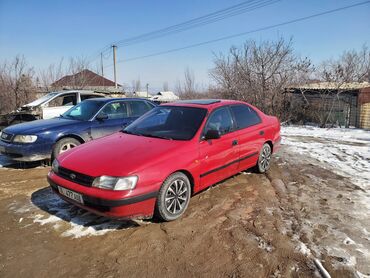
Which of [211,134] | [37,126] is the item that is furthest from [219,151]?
[37,126]

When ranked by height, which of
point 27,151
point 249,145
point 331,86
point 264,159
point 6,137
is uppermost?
point 331,86

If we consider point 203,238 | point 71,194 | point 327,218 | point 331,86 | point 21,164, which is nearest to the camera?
point 203,238

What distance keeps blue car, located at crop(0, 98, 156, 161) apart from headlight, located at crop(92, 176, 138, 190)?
3.22m

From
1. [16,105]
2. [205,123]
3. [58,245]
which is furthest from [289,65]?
[58,245]

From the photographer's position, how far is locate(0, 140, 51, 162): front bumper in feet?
18.9

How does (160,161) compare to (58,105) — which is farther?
(58,105)

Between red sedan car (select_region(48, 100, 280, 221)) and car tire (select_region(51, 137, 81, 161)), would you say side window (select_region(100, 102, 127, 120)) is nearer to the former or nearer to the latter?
car tire (select_region(51, 137, 81, 161))

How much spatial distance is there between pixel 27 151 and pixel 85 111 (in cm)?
163

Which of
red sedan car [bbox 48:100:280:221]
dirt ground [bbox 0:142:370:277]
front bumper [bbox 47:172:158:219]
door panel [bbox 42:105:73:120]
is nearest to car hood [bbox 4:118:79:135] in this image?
dirt ground [bbox 0:142:370:277]

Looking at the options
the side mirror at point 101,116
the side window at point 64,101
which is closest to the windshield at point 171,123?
the side mirror at point 101,116

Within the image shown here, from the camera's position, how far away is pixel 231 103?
517 cm

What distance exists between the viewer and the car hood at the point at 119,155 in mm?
3378

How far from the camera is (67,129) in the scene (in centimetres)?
618

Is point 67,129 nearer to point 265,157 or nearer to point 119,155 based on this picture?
point 119,155
